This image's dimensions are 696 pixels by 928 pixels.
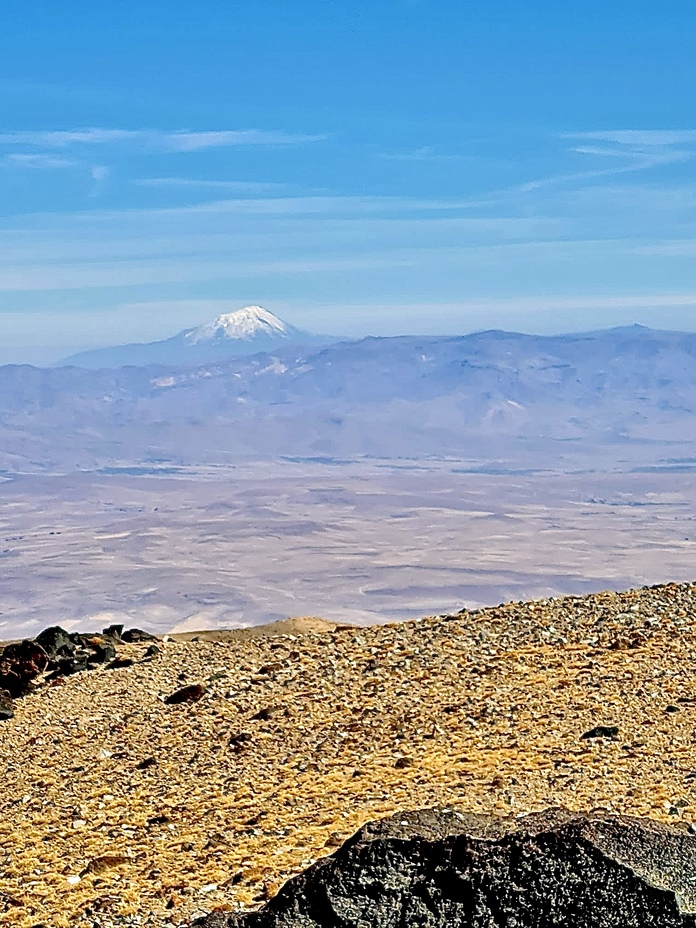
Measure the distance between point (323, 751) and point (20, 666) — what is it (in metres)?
5.55

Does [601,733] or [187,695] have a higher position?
[601,733]

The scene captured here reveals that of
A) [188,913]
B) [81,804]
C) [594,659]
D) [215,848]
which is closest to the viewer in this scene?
[188,913]

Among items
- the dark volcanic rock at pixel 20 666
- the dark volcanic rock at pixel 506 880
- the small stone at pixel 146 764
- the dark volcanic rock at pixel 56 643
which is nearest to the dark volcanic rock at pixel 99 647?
the dark volcanic rock at pixel 56 643

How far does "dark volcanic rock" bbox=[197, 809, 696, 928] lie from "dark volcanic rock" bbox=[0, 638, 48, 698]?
9.66 m

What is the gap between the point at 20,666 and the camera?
1498cm

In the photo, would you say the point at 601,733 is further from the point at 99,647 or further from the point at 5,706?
the point at 99,647

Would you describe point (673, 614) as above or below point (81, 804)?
above

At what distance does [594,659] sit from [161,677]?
5.03 metres

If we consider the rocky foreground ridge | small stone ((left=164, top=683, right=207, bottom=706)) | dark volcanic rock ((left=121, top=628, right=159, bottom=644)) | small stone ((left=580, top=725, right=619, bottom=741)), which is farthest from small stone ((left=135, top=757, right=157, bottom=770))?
dark volcanic rock ((left=121, top=628, right=159, bottom=644))

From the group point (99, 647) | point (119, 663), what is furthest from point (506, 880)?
point (99, 647)

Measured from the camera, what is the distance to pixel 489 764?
32.0ft

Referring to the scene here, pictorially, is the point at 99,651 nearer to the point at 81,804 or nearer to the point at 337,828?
the point at 81,804

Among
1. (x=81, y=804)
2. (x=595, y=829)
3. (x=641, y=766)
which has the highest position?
(x=595, y=829)

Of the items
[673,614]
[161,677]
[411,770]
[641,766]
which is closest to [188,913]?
[411,770]
